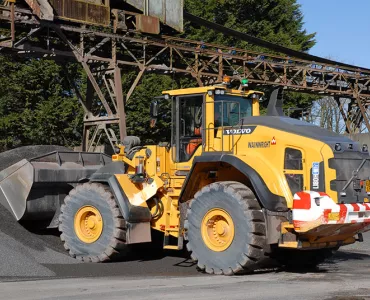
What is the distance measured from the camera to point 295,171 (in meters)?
10.5

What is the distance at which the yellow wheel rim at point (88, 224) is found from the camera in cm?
1234

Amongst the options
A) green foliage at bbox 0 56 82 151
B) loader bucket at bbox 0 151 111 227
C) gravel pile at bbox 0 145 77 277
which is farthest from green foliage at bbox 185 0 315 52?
loader bucket at bbox 0 151 111 227

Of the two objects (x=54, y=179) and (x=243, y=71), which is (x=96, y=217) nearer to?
(x=54, y=179)

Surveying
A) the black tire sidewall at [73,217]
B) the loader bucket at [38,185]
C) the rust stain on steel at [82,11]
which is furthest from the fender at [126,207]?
the rust stain on steel at [82,11]

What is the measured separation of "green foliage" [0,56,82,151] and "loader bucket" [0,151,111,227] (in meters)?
15.3

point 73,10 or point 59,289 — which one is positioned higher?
point 73,10

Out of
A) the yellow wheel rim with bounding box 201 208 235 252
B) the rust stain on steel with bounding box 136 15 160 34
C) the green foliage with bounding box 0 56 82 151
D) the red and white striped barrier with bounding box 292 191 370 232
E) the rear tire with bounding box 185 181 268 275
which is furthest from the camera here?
the green foliage with bounding box 0 56 82 151

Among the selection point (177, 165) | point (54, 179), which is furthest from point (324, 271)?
point (54, 179)

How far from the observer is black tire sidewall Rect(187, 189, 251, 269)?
10258mm

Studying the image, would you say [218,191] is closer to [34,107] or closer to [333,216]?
[333,216]

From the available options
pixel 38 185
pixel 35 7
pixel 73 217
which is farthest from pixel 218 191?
pixel 35 7

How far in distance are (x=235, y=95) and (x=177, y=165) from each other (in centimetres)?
167

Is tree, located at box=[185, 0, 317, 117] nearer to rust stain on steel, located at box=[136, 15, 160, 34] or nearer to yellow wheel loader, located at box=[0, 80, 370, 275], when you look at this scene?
rust stain on steel, located at box=[136, 15, 160, 34]

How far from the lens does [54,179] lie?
1345 cm
